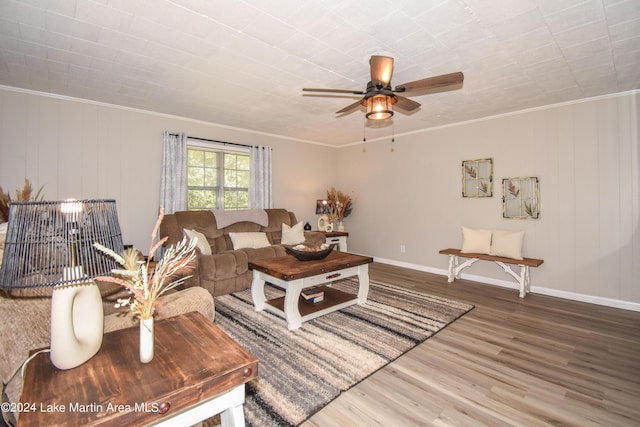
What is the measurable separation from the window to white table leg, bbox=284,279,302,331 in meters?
2.72

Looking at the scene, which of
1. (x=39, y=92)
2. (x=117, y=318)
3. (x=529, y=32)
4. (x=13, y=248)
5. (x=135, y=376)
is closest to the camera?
(x=13, y=248)

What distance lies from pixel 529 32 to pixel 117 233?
290 cm

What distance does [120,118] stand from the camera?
3953 mm

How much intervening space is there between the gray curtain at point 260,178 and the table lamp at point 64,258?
4.20 meters

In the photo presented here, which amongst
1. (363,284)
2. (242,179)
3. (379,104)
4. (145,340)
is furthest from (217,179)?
(145,340)

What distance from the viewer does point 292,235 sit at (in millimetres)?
4859

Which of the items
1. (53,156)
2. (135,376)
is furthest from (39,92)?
(135,376)

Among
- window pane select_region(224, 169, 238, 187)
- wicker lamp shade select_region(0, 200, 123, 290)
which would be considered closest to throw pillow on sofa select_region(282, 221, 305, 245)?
window pane select_region(224, 169, 238, 187)

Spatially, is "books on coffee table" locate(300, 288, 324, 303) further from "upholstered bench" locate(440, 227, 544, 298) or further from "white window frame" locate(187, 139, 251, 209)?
"white window frame" locate(187, 139, 251, 209)

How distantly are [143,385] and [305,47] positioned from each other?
2.40m

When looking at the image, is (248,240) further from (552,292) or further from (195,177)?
(552,292)

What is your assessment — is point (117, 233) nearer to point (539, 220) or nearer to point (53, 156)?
point (53, 156)

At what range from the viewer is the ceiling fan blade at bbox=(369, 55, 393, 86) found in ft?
7.02

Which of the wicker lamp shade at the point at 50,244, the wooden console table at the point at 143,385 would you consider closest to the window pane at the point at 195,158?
the wooden console table at the point at 143,385
